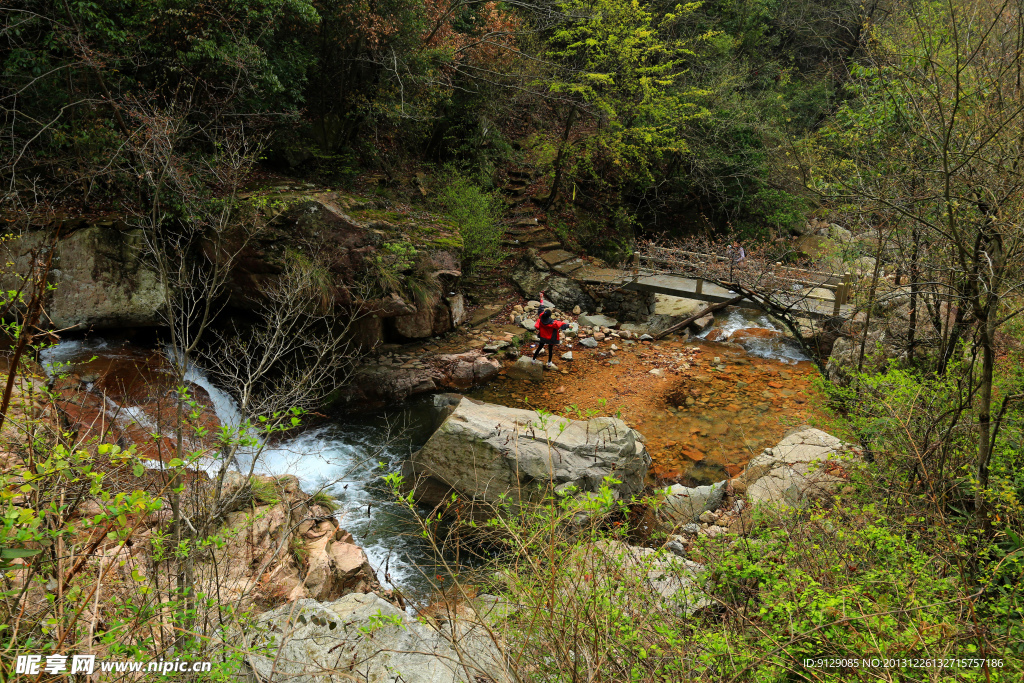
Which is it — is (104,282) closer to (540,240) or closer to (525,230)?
(525,230)

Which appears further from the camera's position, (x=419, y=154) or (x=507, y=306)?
(x=419, y=154)

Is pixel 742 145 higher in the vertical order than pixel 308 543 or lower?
higher

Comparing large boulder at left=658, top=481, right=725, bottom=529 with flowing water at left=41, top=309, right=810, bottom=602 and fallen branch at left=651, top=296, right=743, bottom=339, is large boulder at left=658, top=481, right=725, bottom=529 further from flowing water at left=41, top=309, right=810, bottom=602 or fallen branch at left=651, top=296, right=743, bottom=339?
fallen branch at left=651, top=296, right=743, bottom=339

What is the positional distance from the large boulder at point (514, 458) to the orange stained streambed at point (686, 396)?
0.78 metres

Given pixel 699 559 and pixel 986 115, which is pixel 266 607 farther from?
pixel 986 115

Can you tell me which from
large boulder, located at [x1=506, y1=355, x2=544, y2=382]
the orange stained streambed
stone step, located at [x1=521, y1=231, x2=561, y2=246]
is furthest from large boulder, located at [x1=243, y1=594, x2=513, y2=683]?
stone step, located at [x1=521, y1=231, x2=561, y2=246]

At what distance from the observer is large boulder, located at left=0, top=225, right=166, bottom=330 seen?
7.86 metres

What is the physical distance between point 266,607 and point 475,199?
9.22 m

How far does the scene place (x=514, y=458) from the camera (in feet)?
21.9

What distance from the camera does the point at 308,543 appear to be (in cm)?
550

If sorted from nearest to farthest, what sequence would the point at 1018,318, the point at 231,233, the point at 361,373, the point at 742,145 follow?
the point at 1018,318 → the point at 231,233 → the point at 361,373 → the point at 742,145

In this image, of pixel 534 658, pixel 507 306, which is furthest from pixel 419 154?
pixel 534 658

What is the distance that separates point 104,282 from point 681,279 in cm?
1060

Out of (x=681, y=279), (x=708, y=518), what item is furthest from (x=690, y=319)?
(x=708, y=518)
